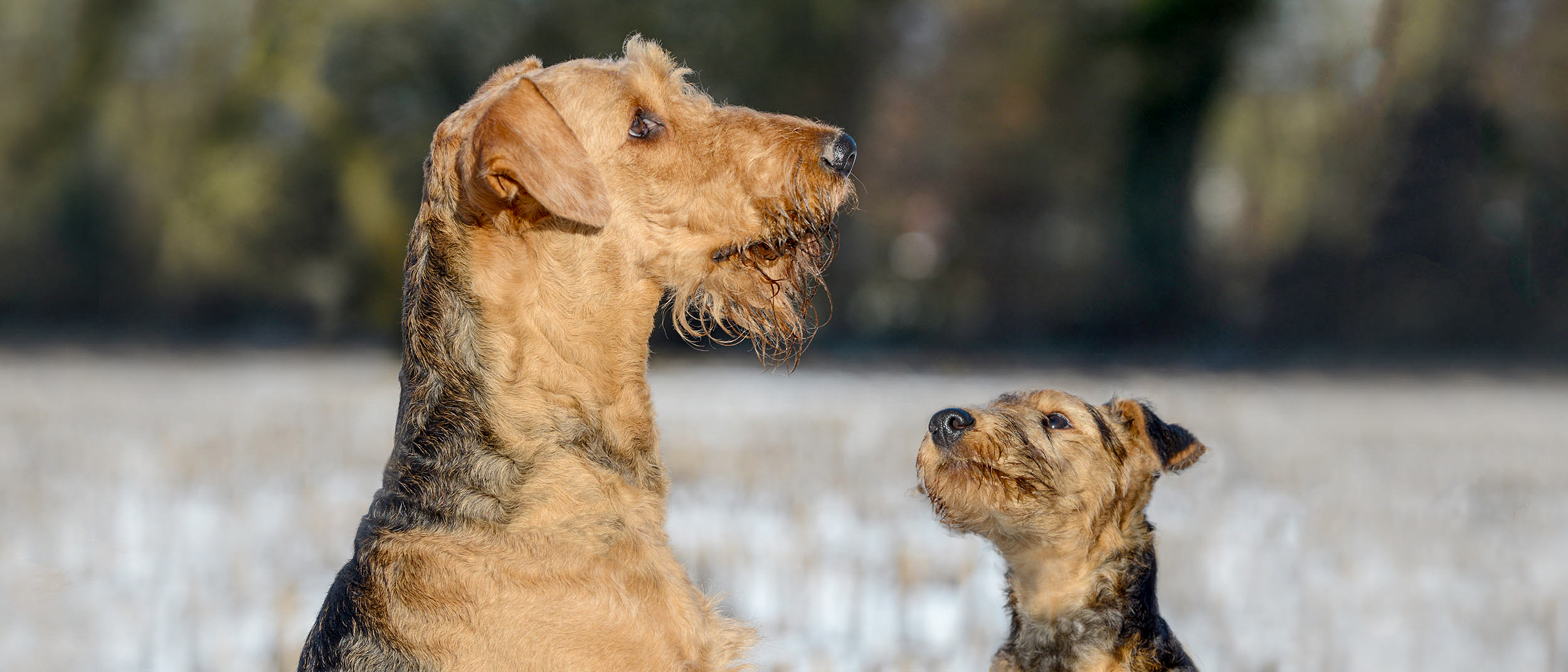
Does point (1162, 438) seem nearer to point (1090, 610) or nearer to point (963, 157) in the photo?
point (1090, 610)

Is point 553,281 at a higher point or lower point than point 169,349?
higher

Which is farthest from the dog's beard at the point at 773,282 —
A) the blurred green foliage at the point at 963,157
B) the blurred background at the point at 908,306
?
the blurred green foliage at the point at 963,157

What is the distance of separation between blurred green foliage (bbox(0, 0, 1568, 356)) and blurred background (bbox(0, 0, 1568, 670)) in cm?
8

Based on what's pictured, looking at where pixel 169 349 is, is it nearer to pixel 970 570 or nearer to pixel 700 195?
pixel 970 570

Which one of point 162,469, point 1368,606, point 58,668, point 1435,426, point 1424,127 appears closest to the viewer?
point 58,668

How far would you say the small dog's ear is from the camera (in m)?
4.81

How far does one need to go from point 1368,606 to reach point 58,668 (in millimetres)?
6600

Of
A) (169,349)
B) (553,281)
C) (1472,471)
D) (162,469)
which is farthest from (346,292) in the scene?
(553,281)

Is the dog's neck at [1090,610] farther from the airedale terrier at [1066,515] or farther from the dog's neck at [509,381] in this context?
the dog's neck at [509,381]

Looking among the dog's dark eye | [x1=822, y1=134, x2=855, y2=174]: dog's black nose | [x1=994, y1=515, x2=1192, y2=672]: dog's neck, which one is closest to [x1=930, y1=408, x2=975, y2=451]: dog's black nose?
[x1=994, y1=515, x2=1192, y2=672]: dog's neck

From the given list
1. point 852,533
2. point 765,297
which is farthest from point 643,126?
point 852,533

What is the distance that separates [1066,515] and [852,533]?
309 centimetres

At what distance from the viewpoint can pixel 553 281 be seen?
349 cm

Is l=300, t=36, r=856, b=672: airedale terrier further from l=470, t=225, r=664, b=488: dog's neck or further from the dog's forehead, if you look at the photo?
the dog's forehead
